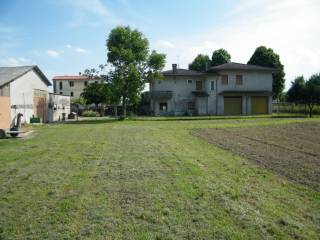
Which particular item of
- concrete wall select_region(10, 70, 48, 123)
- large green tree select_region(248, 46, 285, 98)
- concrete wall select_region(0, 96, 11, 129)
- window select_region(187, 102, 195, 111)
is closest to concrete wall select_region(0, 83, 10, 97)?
concrete wall select_region(10, 70, 48, 123)

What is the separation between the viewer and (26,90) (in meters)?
30.6

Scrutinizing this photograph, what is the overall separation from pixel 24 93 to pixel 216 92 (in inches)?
952

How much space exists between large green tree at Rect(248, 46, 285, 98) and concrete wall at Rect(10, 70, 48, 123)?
37.7 meters

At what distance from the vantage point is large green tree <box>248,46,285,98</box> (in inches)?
2249

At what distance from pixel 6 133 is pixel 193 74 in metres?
32.1

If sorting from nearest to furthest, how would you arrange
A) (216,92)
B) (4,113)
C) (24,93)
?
1. (4,113)
2. (24,93)
3. (216,92)

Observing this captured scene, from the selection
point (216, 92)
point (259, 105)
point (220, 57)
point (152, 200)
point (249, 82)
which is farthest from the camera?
point (220, 57)

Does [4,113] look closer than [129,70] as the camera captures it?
Yes

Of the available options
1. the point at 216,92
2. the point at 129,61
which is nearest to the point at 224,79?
the point at 216,92

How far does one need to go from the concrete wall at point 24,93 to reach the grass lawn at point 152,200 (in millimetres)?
19239

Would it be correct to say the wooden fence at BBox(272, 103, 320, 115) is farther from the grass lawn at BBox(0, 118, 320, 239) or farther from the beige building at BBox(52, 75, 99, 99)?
the beige building at BBox(52, 75, 99, 99)

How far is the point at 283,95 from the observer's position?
201ft

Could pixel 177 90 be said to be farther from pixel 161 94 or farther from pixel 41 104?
pixel 41 104

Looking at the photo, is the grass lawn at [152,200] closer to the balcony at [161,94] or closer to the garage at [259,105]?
the balcony at [161,94]
